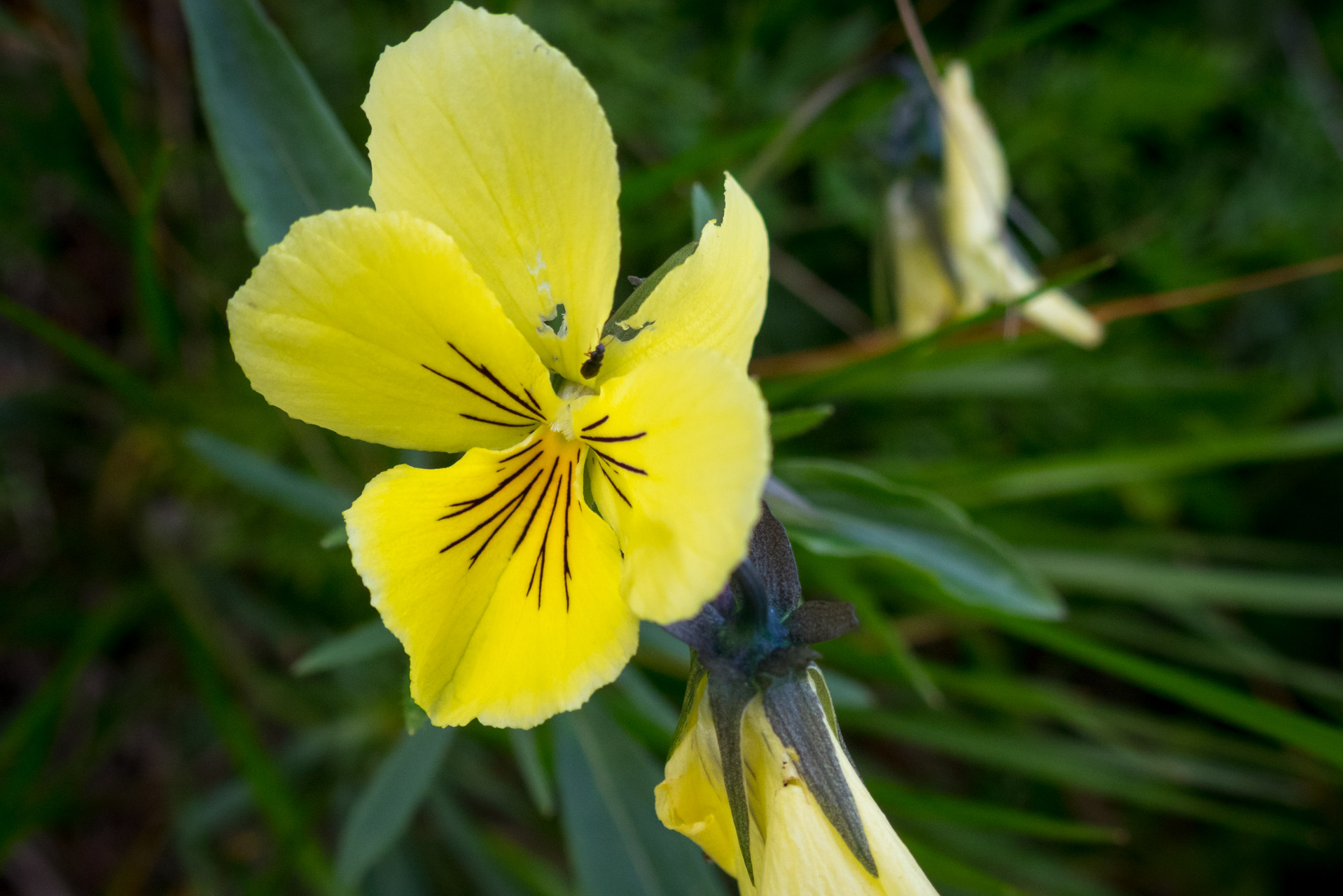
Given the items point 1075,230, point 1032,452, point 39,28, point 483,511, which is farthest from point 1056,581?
point 39,28

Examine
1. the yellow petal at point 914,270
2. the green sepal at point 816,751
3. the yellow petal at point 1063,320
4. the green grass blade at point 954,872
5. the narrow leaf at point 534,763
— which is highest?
the green sepal at point 816,751

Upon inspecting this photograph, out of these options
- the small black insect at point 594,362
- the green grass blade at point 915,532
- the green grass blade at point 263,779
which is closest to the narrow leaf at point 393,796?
the green grass blade at point 263,779

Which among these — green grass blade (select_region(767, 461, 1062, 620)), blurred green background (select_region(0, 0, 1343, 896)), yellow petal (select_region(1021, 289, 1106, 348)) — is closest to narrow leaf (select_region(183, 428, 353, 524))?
blurred green background (select_region(0, 0, 1343, 896))

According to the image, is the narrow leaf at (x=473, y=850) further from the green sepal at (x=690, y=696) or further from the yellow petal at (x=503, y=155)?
the yellow petal at (x=503, y=155)

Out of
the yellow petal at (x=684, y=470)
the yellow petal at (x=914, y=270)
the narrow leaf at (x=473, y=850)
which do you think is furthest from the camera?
the narrow leaf at (x=473, y=850)

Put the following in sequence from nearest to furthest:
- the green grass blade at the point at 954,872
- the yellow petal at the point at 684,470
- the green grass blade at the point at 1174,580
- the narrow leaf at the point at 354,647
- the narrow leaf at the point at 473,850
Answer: the yellow petal at the point at 684,470
the narrow leaf at the point at 354,647
the green grass blade at the point at 954,872
the green grass blade at the point at 1174,580
the narrow leaf at the point at 473,850

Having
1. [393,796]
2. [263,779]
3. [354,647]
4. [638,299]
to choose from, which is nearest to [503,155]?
[638,299]
